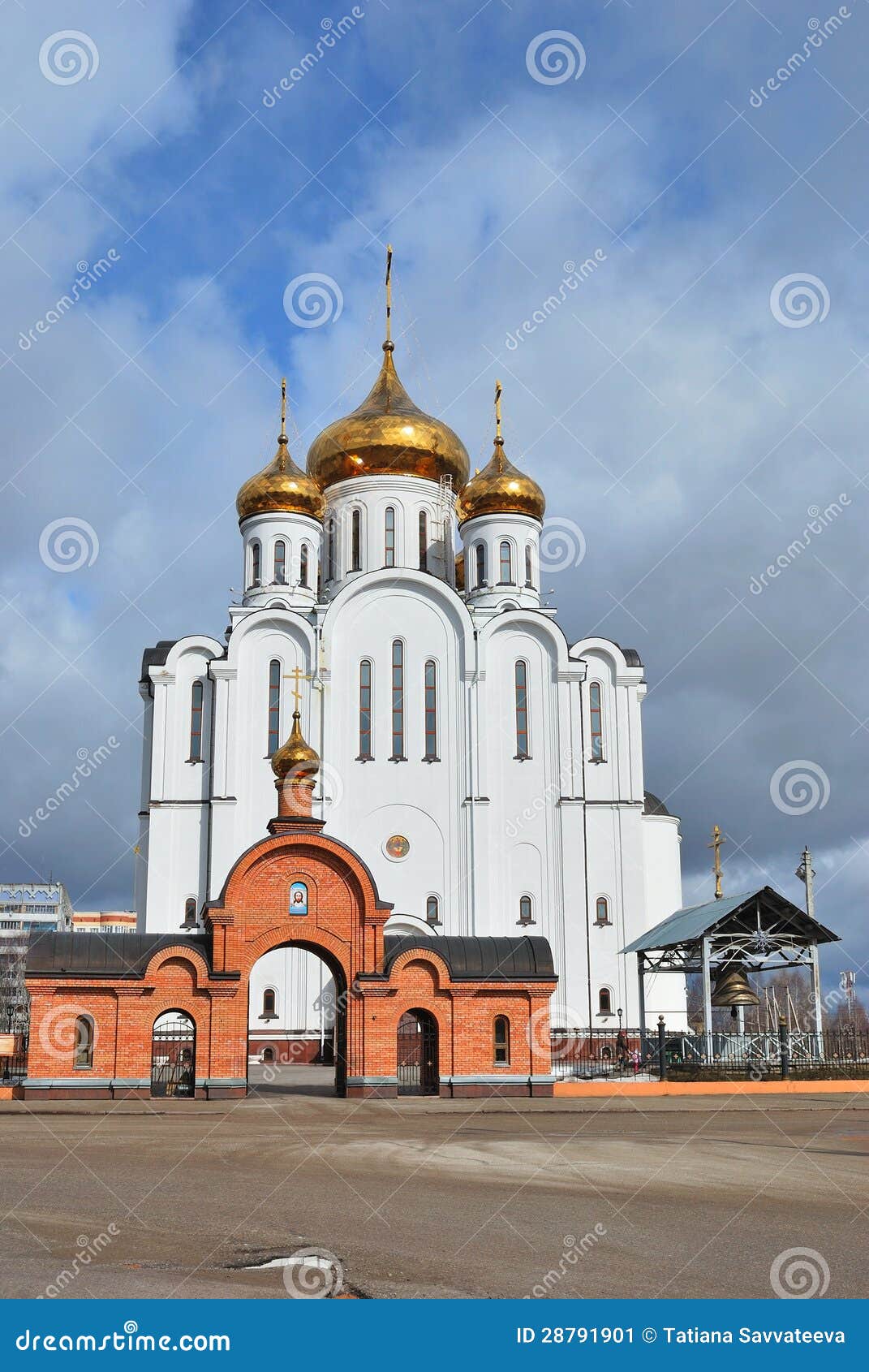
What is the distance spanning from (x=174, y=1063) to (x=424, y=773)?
11.1 m

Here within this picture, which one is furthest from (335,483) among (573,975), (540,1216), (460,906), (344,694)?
(540,1216)

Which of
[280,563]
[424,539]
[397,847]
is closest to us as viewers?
[397,847]

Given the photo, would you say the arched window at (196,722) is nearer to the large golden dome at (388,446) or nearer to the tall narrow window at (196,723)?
the tall narrow window at (196,723)

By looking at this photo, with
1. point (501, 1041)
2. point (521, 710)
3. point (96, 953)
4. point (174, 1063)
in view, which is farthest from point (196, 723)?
point (501, 1041)

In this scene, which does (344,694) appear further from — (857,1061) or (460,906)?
(857,1061)

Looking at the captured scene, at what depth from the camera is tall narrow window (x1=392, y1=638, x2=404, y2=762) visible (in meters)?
33.3

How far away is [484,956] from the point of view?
23.2 m

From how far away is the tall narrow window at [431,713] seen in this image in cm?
3347

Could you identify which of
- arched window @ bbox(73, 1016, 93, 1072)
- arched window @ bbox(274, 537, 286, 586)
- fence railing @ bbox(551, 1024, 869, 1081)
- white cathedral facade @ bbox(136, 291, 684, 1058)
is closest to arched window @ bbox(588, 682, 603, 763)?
white cathedral facade @ bbox(136, 291, 684, 1058)

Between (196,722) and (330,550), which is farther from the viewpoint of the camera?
(330,550)

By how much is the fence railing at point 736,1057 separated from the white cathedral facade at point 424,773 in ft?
11.9

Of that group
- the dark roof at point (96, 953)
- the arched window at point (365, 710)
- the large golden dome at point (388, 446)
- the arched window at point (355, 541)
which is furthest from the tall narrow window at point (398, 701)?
the dark roof at point (96, 953)

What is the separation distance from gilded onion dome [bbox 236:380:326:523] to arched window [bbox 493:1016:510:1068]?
59.5 ft

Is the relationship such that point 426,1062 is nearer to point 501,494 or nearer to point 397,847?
point 397,847
